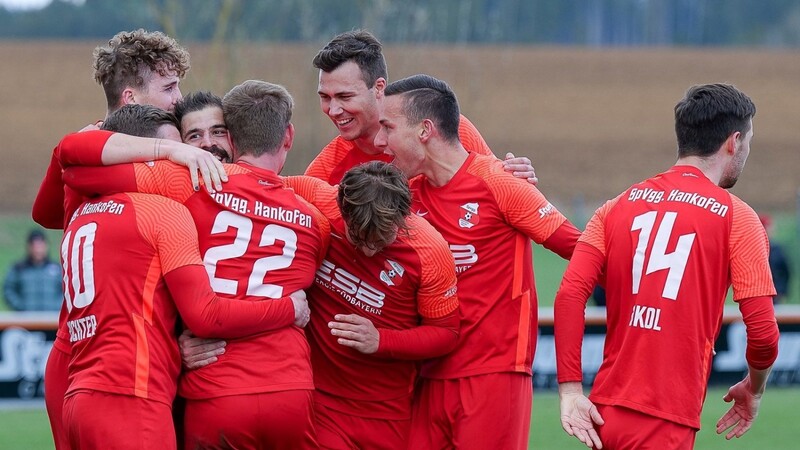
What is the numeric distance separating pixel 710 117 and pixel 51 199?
10.1 feet

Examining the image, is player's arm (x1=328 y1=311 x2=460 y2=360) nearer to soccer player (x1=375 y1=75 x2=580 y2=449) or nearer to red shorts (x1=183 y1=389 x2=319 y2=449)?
soccer player (x1=375 y1=75 x2=580 y2=449)

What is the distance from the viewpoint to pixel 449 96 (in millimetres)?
5430

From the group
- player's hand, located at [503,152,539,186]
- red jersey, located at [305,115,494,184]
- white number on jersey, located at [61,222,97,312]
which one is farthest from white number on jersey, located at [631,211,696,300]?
white number on jersey, located at [61,222,97,312]

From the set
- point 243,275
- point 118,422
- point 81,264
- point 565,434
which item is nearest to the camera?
point 118,422

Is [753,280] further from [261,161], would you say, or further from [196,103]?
[196,103]

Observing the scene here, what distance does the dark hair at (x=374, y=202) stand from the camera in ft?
15.5

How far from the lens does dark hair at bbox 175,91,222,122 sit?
508 cm

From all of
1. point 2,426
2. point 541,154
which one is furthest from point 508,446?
point 541,154

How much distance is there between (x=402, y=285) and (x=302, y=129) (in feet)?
47.9

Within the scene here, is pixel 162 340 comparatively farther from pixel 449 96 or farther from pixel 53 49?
pixel 53 49

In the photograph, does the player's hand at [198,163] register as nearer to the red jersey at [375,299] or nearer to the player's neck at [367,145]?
the red jersey at [375,299]

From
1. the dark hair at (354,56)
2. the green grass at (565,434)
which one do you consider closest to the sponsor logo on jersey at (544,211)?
the dark hair at (354,56)

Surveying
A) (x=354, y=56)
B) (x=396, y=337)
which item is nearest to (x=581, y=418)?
(x=396, y=337)

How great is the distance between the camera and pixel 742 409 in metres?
5.03
